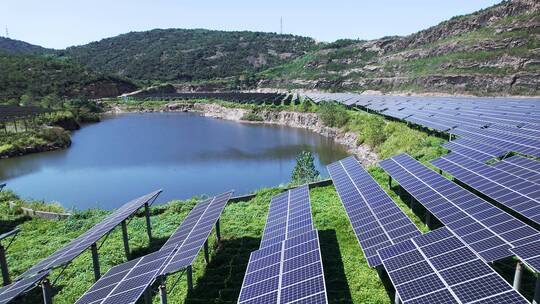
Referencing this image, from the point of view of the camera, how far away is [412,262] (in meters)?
10.1

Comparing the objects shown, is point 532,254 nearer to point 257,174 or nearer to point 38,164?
point 257,174

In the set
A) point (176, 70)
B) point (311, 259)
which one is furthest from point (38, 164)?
point (176, 70)

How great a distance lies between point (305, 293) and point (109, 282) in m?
6.69

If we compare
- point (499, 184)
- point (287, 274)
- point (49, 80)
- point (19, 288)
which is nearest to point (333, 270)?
point (287, 274)

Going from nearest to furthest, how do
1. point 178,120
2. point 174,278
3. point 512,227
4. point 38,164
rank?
point 512,227 → point 174,278 → point 38,164 → point 178,120

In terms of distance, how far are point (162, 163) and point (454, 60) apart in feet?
240

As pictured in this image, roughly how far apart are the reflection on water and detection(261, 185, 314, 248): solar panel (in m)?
15.9

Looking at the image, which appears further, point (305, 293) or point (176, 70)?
point (176, 70)

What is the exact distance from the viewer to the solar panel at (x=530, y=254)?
8.76 metres

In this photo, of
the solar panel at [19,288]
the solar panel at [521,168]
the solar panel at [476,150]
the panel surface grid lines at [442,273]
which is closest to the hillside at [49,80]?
the solar panel at [19,288]

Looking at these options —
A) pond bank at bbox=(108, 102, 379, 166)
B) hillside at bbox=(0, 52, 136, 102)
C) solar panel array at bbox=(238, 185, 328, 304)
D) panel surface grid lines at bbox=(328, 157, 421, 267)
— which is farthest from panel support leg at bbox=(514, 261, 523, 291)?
hillside at bbox=(0, 52, 136, 102)

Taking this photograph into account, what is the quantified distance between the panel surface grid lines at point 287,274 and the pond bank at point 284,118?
2902cm

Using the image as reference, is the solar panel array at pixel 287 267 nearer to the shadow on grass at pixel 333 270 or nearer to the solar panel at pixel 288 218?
the solar panel at pixel 288 218

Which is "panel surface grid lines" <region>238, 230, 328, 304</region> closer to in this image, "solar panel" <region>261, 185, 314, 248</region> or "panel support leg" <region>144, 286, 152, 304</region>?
"solar panel" <region>261, 185, 314, 248</region>
